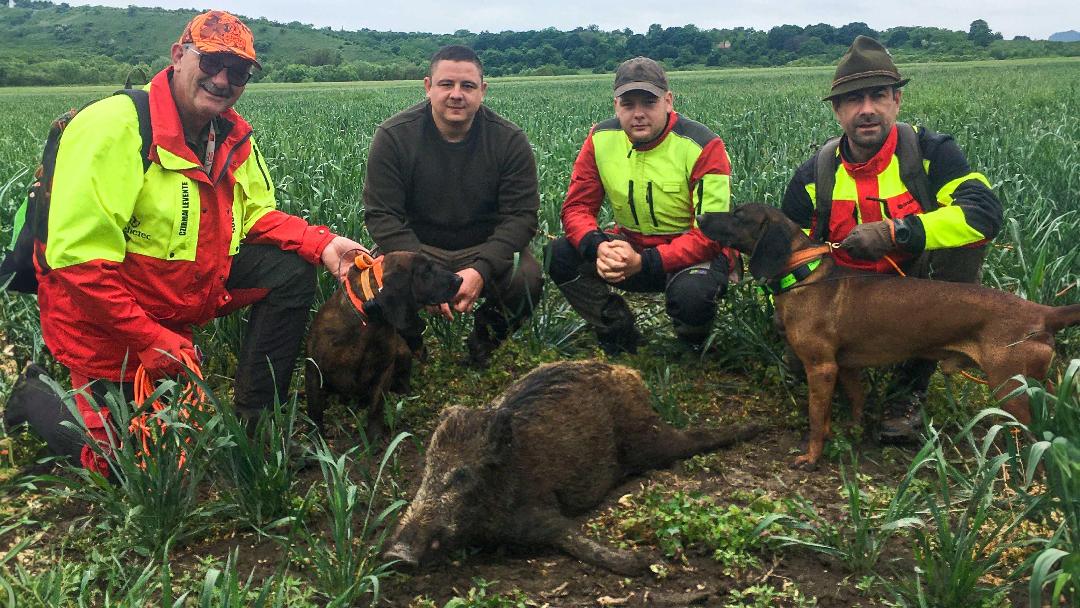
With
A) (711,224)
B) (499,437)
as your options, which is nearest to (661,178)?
(711,224)

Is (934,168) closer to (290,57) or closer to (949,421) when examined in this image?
(949,421)

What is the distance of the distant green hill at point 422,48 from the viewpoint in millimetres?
65250

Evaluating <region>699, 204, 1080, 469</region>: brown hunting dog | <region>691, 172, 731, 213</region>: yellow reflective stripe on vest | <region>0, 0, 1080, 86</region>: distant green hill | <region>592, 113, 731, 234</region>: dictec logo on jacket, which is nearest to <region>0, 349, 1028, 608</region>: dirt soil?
<region>699, 204, 1080, 469</region>: brown hunting dog

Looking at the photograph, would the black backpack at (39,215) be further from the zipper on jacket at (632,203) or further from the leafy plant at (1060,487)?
the leafy plant at (1060,487)

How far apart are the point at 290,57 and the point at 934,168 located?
102 m

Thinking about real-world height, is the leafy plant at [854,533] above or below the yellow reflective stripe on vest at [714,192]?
below

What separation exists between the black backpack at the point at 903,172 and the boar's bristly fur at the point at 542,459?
1.32m

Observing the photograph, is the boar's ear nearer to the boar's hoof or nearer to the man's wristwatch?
the boar's hoof

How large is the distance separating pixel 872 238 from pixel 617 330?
71.5 inches

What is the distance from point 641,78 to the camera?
477cm

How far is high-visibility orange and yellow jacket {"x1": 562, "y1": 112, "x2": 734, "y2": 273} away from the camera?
486cm

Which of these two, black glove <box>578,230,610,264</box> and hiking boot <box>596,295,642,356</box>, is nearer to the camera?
black glove <box>578,230,610,264</box>

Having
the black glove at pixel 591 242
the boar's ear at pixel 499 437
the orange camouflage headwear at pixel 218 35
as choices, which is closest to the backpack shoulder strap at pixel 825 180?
the black glove at pixel 591 242

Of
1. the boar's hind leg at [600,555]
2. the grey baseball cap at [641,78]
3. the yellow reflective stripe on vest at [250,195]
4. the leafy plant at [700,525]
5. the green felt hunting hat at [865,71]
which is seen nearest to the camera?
the boar's hind leg at [600,555]
